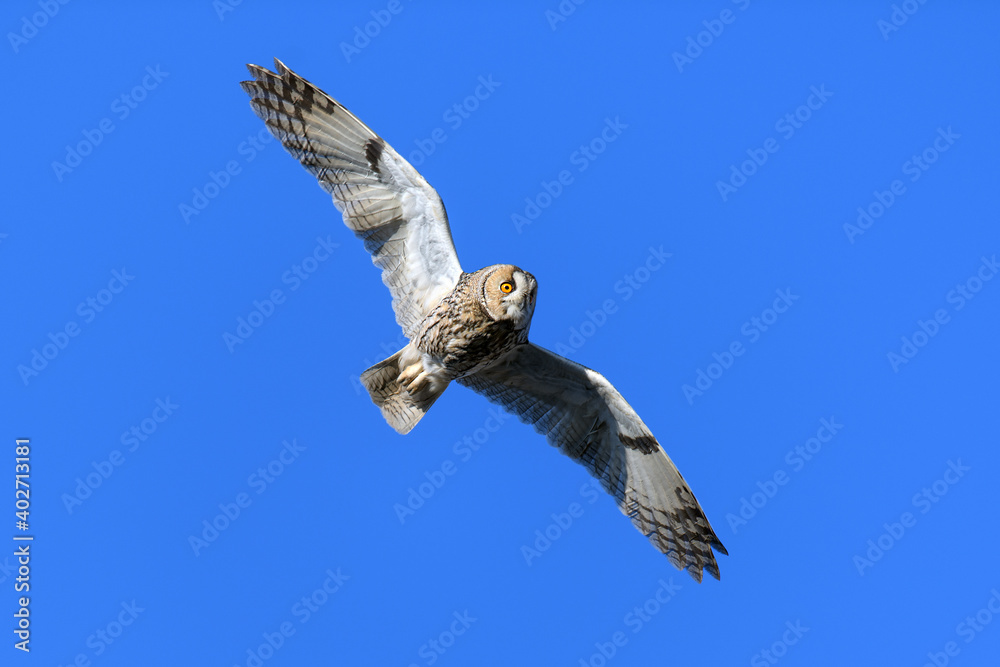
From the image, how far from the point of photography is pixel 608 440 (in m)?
9.28

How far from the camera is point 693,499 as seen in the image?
29.7ft

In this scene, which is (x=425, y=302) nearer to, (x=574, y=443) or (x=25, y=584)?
(x=574, y=443)

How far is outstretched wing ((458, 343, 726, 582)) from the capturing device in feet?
29.6

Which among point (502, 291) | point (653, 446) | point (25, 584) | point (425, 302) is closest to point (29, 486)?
point (25, 584)

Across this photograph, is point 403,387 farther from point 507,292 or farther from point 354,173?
point 354,173

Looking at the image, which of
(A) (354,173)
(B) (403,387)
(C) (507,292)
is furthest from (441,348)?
(A) (354,173)

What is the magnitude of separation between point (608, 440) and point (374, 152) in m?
3.29

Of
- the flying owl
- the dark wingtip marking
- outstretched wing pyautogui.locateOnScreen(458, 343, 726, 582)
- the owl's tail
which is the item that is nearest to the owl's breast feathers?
the flying owl

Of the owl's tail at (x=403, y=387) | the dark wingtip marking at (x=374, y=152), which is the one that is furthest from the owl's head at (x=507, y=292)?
the dark wingtip marking at (x=374, y=152)

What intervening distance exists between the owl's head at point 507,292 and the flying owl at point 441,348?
4.9 inches

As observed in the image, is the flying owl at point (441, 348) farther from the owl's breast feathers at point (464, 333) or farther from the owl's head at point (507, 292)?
the owl's head at point (507, 292)

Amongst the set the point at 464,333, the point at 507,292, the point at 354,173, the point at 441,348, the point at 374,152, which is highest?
the point at 374,152

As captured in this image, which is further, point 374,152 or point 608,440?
point 608,440

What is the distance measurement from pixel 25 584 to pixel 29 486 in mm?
891
